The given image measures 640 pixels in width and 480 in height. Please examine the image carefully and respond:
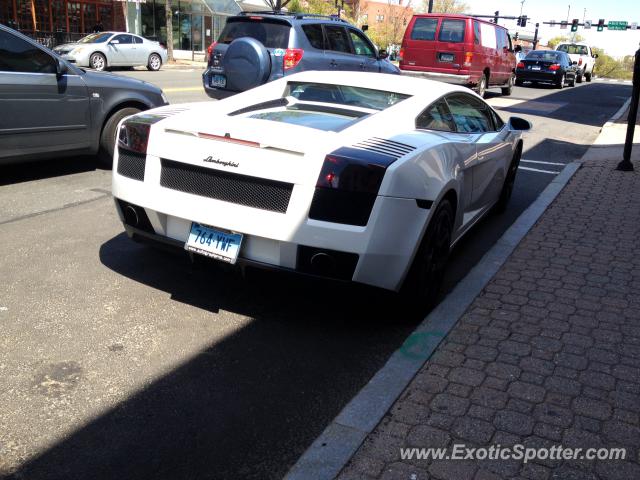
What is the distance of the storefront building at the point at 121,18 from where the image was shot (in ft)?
104

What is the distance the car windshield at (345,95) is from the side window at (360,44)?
833 cm

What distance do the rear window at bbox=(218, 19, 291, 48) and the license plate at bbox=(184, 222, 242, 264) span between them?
319 inches

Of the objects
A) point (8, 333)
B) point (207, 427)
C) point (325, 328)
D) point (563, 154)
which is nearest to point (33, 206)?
point (8, 333)

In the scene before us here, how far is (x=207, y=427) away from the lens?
2.87 meters

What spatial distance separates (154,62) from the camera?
26781 mm

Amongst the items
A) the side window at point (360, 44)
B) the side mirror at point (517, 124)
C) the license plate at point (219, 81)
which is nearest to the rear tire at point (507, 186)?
the side mirror at point (517, 124)

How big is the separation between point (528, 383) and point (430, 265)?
0.96m

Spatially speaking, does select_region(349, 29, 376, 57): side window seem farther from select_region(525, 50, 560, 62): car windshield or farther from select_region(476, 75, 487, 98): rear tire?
select_region(525, 50, 560, 62): car windshield

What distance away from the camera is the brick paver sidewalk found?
107 inches

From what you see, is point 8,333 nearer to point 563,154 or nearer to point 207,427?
point 207,427

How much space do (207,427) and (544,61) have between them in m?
27.3

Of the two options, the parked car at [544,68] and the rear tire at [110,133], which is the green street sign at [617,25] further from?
the rear tire at [110,133]

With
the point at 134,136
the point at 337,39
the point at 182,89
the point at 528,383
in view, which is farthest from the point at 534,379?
the point at 182,89

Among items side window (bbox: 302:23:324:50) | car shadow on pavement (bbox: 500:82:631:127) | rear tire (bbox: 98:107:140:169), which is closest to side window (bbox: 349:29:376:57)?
side window (bbox: 302:23:324:50)
